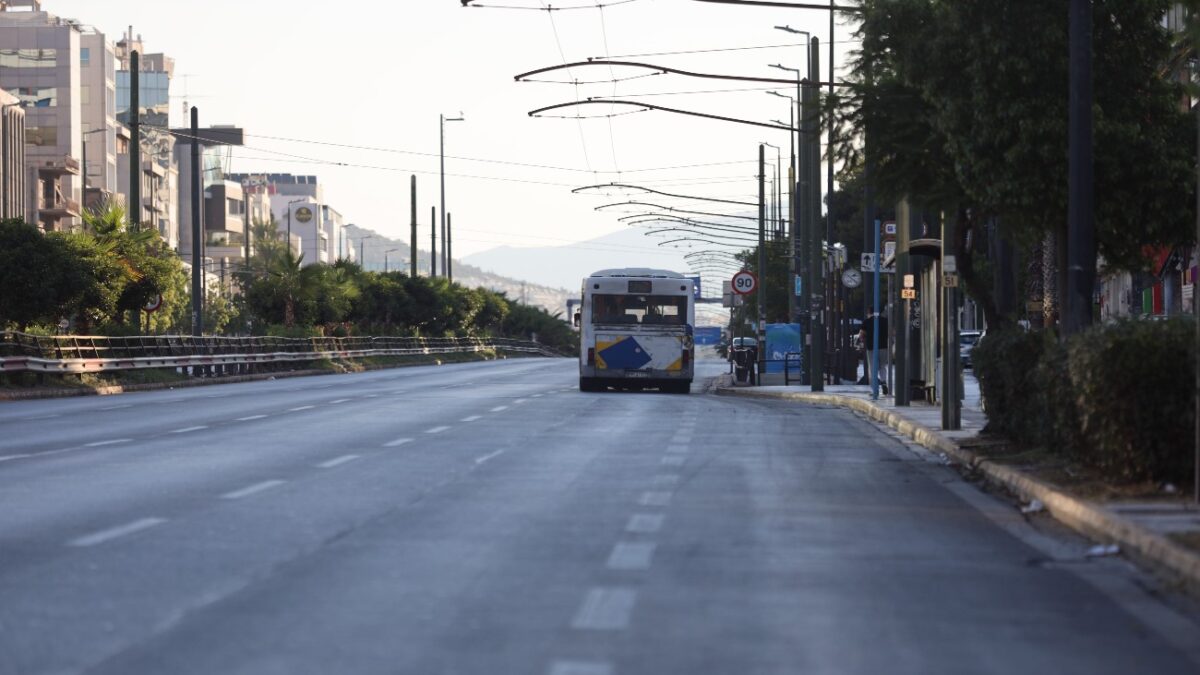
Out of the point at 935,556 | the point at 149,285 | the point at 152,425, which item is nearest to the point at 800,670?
the point at 935,556

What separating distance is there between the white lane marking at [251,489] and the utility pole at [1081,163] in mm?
7183

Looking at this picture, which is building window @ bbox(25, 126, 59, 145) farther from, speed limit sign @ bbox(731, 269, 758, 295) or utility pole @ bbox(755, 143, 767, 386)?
speed limit sign @ bbox(731, 269, 758, 295)

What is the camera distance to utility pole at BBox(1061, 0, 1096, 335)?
1747 centimetres

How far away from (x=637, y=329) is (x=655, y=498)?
30503mm

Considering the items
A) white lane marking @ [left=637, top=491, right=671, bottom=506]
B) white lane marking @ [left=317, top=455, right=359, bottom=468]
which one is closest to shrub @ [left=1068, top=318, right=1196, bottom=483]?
white lane marking @ [left=637, top=491, right=671, bottom=506]

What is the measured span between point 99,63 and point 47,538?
133 meters

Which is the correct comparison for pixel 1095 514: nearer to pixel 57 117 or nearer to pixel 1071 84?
pixel 1071 84

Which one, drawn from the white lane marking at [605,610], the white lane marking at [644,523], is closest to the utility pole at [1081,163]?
the white lane marking at [644,523]

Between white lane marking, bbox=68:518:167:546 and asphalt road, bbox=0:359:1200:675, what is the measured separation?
5cm

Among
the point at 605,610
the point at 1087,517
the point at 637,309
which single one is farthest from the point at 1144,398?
the point at 637,309

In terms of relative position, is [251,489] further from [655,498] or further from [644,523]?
[644,523]

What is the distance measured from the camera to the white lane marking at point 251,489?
1434 cm

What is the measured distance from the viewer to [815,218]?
43719 millimetres

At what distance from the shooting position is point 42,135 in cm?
12444
